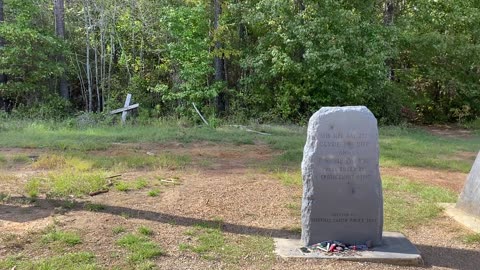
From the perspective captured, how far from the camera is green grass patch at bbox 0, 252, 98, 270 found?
4.07 meters

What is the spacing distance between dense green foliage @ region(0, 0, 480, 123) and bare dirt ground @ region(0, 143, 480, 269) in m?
8.30

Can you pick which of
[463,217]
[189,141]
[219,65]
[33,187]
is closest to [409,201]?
[463,217]

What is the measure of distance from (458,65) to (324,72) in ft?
20.3

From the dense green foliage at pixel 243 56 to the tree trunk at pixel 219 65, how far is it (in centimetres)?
17

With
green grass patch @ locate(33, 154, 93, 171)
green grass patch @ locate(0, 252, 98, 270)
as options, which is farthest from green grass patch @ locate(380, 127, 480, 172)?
green grass patch @ locate(0, 252, 98, 270)

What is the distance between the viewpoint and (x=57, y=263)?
4.16m

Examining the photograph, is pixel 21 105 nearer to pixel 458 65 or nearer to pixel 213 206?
pixel 213 206

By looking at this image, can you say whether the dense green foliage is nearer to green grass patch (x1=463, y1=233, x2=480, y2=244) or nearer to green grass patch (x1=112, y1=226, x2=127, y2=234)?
green grass patch (x1=463, y1=233, x2=480, y2=244)

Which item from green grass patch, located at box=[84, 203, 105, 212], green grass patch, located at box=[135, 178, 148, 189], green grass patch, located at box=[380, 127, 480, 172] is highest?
green grass patch, located at box=[380, 127, 480, 172]

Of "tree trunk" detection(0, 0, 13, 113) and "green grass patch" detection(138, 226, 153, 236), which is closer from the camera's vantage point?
"green grass patch" detection(138, 226, 153, 236)

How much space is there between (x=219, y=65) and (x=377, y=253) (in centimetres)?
1331

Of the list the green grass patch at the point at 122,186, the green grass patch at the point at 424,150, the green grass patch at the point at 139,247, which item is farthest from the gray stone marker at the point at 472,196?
the green grass patch at the point at 122,186

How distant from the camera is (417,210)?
6.21 m

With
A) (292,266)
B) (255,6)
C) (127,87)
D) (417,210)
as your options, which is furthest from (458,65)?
(292,266)
